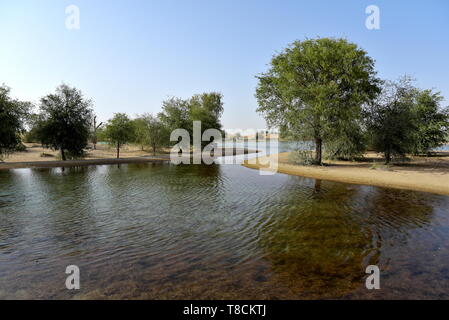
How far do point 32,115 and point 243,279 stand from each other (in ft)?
123

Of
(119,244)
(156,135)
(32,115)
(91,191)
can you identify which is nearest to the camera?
(119,244)

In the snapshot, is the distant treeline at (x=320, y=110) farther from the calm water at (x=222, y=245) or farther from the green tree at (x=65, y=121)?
the calm water at (x=222, y=245)

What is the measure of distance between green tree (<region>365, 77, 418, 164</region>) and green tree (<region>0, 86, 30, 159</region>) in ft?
142

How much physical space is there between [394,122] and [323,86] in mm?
9640

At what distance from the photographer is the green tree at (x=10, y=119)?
2750cm

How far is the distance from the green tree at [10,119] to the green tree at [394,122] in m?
43.3

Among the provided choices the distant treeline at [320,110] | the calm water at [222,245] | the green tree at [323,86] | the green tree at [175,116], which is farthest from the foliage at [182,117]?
the calm water at [222,245]

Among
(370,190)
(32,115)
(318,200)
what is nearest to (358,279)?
(318,200)

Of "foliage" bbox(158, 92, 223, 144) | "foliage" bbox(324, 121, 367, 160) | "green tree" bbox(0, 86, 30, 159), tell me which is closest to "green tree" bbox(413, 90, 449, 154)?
"foliage" bbox(324, 121, 367, 160)

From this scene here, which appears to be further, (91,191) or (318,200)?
(91,191)

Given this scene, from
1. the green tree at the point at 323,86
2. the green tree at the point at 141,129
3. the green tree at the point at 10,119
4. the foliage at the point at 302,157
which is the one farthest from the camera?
the green tree at the point at 141,129
